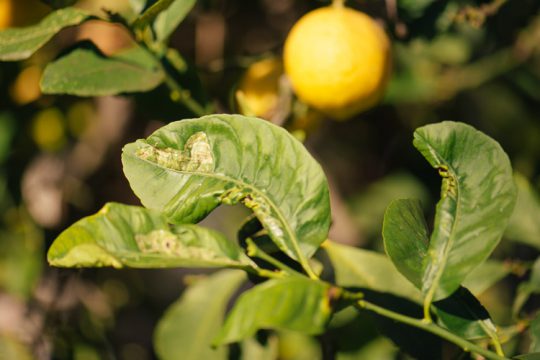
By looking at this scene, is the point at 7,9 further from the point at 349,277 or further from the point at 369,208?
the point at 369,208

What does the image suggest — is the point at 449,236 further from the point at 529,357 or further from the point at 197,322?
the point at 197,322

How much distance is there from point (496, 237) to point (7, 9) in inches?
29.8

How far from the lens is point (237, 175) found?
550 mm

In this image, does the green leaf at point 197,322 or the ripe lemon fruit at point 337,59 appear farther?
the green leaf at point 197,322

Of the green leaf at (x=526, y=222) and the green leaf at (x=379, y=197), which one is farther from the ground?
the green leaf at (x=526, y=222)

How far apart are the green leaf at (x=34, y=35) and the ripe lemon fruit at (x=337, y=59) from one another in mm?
283

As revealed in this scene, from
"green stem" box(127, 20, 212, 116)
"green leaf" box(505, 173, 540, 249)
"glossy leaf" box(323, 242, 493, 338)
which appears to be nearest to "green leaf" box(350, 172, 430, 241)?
"green leaf" box(505, 173, 540, 249)

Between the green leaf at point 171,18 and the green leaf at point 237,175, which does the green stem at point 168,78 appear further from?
the green leaf at point 237,175

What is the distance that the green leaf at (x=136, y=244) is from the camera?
1.60ft

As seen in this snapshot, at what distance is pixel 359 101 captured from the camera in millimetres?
858

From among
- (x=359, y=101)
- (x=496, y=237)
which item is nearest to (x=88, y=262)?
(x=496, y=237)

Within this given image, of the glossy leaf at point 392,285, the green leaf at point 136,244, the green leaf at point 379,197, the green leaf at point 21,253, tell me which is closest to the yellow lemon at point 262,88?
the glossy leaf at point 392,285

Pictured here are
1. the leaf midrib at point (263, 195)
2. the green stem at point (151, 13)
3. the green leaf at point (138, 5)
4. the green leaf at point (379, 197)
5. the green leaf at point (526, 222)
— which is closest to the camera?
the leaf midrib at point (263, 195)

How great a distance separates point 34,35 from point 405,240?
0.46 meters
